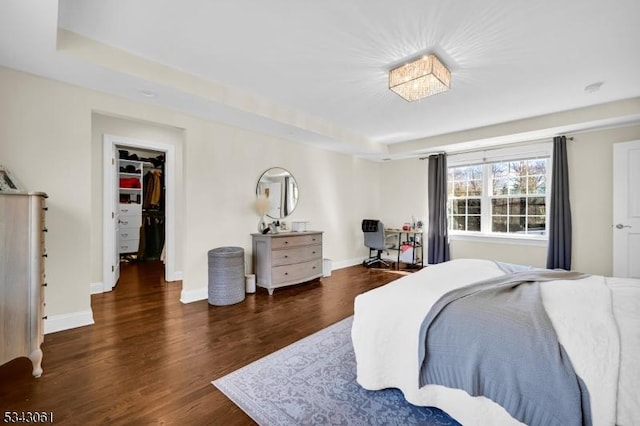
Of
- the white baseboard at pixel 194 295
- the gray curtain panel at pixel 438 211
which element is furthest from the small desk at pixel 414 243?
the white baseboard at pixel 194 295

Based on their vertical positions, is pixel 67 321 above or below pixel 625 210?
below

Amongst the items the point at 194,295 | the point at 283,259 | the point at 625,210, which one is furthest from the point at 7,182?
the point at 625,210

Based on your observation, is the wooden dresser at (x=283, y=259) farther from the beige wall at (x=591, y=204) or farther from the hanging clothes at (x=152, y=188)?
the beige wall at (x=591, y=204)

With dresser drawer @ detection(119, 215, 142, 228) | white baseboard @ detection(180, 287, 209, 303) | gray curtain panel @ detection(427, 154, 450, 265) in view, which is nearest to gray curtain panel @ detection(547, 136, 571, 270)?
gray curtain panel @ detection(427, 154, 450, 265)

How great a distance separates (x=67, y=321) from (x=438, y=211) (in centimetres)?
548

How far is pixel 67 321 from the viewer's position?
101 inches

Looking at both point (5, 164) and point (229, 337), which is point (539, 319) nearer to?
point (229, 337)

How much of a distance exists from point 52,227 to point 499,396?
3.57m

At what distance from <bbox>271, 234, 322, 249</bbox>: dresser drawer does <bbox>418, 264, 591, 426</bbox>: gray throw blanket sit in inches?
103

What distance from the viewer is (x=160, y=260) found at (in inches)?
236

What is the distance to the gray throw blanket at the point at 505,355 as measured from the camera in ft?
3.62

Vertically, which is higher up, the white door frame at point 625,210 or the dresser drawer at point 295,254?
the white door frame at point 625,210

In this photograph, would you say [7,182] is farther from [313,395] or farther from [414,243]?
[414,243]

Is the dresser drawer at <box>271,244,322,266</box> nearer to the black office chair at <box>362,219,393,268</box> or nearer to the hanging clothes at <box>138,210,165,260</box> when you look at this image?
the black office chair at <box>362,219,393,268</box>
